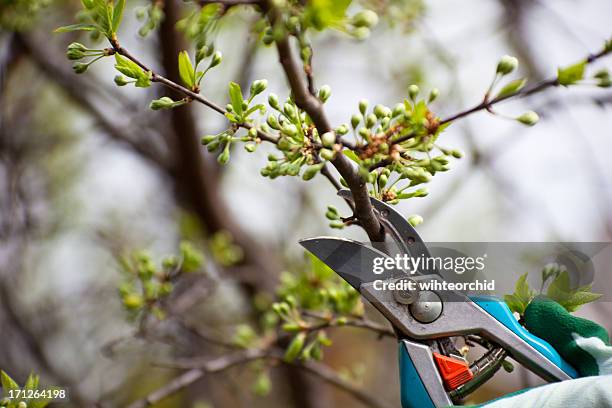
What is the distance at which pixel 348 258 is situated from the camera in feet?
3.11

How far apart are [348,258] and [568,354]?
360mm

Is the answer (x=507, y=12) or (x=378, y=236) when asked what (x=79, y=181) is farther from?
(x=378, y=236)

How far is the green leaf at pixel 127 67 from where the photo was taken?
0.84 meters

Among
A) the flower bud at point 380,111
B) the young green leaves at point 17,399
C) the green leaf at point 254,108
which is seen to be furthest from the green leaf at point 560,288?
the young green leaves at point 17,399

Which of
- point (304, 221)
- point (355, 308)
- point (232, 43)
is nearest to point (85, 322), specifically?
point (304, 221)

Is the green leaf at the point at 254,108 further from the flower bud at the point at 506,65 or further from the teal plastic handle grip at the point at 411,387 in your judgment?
the teal plastic handle grip at the point at 411,387

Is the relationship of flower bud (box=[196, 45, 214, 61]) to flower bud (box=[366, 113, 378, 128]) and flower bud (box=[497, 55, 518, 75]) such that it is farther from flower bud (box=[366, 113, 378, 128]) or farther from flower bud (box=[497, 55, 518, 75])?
flower bud (box=[497, 55, 518, 75])

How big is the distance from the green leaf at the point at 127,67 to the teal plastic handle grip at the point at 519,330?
582 mm

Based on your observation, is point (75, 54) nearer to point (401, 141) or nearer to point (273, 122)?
point (273, 122)

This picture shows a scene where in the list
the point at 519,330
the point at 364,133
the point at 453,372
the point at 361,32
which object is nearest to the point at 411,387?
the point at 453,372

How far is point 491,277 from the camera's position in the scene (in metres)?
1.04

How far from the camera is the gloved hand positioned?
86cm

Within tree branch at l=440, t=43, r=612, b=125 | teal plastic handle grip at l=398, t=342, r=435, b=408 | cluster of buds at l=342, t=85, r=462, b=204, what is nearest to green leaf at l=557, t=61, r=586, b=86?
tree branch at l=440, t=43, r=612, b=125

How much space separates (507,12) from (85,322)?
2962 mm
